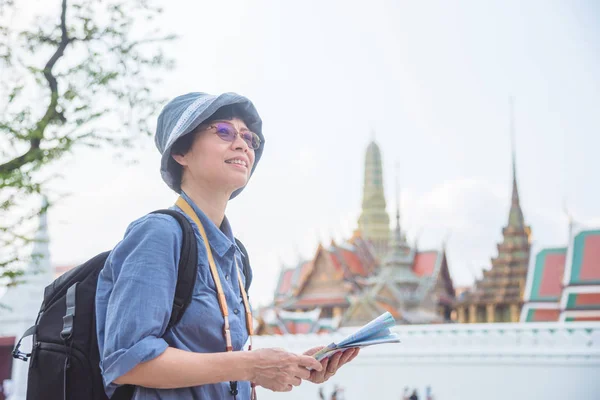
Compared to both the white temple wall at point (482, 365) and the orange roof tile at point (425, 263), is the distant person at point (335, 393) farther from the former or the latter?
the orange roof tile at point (425, 263)

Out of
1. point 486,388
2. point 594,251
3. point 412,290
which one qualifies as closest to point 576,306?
point 594,251

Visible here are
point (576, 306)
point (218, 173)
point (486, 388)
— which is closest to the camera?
point (218, 173)

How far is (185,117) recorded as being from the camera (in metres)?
1.36

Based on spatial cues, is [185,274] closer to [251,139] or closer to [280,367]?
[280,367]

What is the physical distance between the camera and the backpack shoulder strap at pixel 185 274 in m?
1.21

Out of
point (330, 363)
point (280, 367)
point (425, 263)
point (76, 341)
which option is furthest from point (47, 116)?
point (425, 263)

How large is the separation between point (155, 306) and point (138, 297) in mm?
30

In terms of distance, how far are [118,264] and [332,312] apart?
19419 millimetres

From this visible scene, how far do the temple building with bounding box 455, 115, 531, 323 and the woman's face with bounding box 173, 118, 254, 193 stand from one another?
644 inches

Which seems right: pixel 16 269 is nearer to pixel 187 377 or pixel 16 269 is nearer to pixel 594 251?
pixel 187 377

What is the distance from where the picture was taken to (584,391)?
8445 millimetres

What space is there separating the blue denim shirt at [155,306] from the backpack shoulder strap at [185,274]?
10 millimetres

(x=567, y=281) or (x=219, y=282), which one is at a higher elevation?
(x=219, y=282)

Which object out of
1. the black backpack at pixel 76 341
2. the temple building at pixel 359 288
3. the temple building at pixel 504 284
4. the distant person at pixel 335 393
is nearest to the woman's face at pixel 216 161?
the black backpack at pixel 76 341
